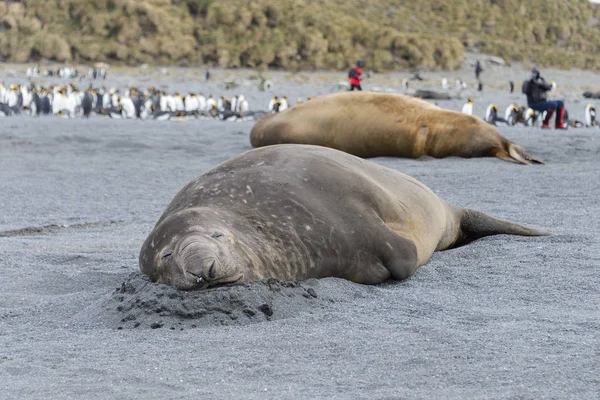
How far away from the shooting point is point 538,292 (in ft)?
13.5

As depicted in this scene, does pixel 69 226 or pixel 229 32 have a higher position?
pixel 69 226

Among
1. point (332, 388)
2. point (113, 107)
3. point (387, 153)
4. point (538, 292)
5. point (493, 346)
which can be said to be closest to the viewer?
point (332, 388)

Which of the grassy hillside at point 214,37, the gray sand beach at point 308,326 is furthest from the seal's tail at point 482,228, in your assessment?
the grassy hillside at point 214,37

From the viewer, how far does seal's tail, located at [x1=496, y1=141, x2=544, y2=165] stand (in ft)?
34.8

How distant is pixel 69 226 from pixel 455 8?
74957 millimetres

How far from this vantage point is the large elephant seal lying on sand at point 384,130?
411 inches

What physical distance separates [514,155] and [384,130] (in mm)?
1601

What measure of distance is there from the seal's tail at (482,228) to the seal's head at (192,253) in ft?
6.99

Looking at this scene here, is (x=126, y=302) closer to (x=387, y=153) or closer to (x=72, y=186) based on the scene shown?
(x=72, y=186)

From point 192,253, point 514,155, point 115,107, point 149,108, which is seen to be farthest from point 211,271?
point 115,107

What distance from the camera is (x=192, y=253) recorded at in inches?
138

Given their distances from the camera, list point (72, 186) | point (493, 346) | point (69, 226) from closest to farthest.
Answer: point (493, 346) → point (69, 226) → point (72, 186)

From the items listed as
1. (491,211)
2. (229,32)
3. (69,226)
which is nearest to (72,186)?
(69,226)

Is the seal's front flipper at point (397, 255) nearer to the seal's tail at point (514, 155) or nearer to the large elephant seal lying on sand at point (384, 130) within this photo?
the large elephant seal lying on sand at point (384, 130)
